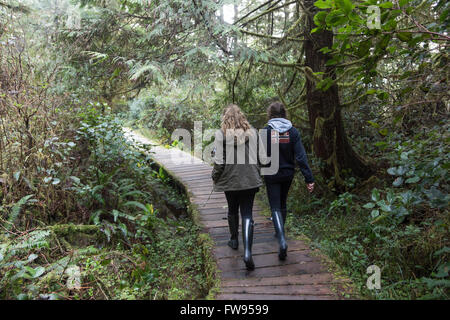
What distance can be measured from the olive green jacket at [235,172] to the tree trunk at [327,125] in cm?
264

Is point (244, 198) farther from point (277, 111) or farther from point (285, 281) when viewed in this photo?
point (277, 111)

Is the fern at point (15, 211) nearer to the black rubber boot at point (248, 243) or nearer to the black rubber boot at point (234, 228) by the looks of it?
the black rubber boot at point (234, 228)

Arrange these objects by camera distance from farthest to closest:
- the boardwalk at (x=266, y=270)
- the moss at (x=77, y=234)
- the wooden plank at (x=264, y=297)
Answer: the moss at (x=77, y=234)
the boardwalk at (x=266, y=270)
the wooden plank at (x=264, y=297)

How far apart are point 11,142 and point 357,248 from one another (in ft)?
17.1

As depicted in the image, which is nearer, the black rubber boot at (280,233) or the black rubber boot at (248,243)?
the black rubber boot at (248,243)

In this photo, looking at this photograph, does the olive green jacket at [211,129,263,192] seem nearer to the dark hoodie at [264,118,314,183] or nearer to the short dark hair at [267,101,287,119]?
the dark hoodie at [264,118,314,183]

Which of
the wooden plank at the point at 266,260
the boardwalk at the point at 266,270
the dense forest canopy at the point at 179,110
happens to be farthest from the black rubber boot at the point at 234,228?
the dense forest canopy at the point at 179,110

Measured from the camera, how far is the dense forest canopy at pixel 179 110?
3.15 m

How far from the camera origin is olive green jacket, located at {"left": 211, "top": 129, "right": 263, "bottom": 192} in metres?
3.72

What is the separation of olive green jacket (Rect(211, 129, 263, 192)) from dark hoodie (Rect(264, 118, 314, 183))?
38cm

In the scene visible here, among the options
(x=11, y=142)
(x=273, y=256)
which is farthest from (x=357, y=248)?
(x=11, y=142)

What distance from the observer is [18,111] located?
4008 mm
